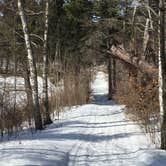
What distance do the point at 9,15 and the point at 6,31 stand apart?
1561mm

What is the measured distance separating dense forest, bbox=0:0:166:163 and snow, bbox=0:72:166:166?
2.16 ft

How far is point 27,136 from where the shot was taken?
15305mm

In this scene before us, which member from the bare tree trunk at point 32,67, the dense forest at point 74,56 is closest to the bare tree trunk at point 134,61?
the dense forest at point 74,56

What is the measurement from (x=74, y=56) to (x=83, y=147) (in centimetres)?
2416

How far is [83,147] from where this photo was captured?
13.4 meters

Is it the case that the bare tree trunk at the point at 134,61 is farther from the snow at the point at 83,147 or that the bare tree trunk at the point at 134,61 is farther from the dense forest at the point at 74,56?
the snow at the point at 83,147

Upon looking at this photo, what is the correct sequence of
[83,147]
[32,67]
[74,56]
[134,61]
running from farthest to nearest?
[74,56]
[134,61]
[32,67]
[83,147]

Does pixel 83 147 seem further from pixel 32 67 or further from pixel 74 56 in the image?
pixel 74 56

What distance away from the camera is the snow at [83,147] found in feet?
36.2

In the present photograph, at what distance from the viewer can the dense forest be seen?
1573 centimetres

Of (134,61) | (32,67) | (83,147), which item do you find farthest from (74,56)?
(83,147)

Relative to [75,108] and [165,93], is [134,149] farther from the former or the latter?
[75,108]

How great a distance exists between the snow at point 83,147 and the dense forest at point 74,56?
659 millimetres

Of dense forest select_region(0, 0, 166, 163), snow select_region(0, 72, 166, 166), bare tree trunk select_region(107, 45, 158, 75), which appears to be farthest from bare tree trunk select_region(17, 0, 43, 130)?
bare tree trunk select_region(107, 45, 158, 75)
